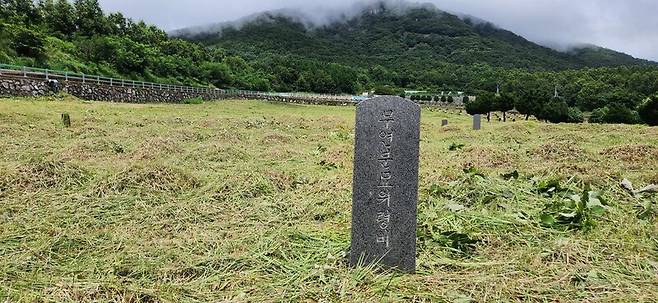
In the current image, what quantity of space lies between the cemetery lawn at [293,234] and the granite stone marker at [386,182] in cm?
19

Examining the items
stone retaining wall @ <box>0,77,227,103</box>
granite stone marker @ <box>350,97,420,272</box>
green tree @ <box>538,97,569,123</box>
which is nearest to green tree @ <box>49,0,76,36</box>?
stone retaining wall @ <box>0,77,227,103</box>

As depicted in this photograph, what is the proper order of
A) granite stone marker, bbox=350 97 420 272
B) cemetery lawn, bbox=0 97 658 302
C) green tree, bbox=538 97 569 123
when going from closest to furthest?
cemetery lawn, bbox=0 97 658 302 < granite stone marker, bbox=350 97 420 272 < green tree, bbox=538 97 569 123

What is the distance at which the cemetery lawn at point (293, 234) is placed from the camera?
3486 millimetres

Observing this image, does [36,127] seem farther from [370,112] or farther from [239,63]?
[239,63]

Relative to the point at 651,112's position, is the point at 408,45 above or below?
above

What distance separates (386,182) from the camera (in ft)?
12.4

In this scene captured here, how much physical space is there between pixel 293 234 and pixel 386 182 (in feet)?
4.30

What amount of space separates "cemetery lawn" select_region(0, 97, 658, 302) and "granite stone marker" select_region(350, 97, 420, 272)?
0.62 feet

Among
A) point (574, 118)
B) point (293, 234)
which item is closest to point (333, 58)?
point (574, 118)

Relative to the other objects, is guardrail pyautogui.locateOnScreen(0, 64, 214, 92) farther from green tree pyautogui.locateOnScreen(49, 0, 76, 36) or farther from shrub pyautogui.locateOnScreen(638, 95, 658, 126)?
shrub pyautogui.locateOnScreen(638, 95, 658, 126)

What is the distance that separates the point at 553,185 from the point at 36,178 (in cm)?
680

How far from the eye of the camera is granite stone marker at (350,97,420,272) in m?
3.75

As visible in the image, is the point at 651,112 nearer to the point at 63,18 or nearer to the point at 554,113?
the point at 554,113

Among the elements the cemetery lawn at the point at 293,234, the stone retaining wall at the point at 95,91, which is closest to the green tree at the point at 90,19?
the stone retaining wall at the point at 95,91
